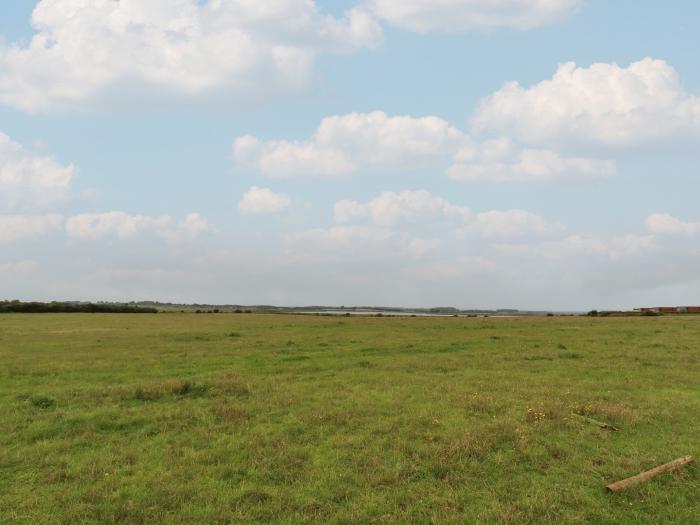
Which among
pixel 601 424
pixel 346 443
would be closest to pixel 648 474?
pixel 601 424

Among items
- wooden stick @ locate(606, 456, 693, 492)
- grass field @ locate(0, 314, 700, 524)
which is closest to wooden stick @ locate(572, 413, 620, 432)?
grass field @ locate(0, 314, 700, 524)

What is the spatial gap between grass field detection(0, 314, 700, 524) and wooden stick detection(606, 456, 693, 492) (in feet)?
0.50

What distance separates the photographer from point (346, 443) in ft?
37.9

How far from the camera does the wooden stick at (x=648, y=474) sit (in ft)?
29.6

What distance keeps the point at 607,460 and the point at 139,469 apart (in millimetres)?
10059

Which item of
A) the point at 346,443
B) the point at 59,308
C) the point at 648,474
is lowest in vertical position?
the point at 59,308

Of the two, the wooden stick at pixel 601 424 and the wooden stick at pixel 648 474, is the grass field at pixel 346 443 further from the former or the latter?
the wooden stick at pixel 601 424

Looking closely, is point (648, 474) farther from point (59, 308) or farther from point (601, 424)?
point (59, 308)

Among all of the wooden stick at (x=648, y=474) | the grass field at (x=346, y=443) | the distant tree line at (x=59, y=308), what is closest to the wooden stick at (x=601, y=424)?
the grass field at (x=346, y=443)

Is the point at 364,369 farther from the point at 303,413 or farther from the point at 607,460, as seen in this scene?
the point at 607,460

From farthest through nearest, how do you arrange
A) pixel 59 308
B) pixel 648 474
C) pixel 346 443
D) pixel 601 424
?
1. pixel 59 308
2. pixel 601 424
3. pixel 346 443
4. pixel 648 474

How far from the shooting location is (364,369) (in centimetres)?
2283

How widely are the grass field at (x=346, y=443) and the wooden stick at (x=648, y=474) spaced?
15 centimetres

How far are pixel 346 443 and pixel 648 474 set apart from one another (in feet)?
20.7
